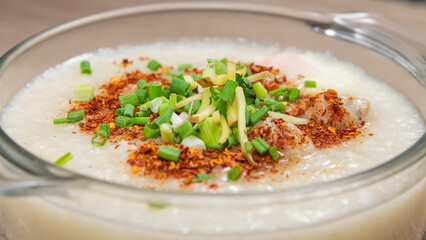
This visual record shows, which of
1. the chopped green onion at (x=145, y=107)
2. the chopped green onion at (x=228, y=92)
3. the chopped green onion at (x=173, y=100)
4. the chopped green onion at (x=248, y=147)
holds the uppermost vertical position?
the chopped green onion at (x=228, y=92)

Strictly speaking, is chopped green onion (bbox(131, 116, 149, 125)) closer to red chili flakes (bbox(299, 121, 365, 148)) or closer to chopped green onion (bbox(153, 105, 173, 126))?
chopped green onion (bbox(153, 105, 173, 126))

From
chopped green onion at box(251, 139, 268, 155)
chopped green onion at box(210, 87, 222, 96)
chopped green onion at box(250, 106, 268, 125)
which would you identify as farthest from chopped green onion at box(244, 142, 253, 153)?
chopped green onion at box(210, 87, 222, 96)

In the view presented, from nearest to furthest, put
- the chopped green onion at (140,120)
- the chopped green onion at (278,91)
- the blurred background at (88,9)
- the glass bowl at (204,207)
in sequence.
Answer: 1. the glass bowl at (204,207)
2. the chopped green onion at (140,120)
3. the chopped green onion at (278,91)
4. the blurred background at (88,9)

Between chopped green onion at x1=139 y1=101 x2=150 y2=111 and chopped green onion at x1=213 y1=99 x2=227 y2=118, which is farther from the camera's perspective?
chopped green onion at x1=139 y1=101 x2=150 y2=111

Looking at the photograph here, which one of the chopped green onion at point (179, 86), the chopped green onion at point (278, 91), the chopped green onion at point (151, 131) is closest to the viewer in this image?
the chopped green onion at point (151, 131)

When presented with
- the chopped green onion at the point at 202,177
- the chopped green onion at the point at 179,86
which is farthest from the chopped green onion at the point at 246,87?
the chopped green onion at the point at 202,177

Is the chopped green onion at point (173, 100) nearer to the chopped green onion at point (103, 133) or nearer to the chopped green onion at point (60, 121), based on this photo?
the chopped green onion at point (103, 133)

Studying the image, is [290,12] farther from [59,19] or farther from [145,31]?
[59,19]
